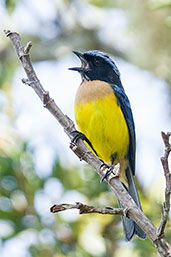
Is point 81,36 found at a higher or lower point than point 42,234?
higher

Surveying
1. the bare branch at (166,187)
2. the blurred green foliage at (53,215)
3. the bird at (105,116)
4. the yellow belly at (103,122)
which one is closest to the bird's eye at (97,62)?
the bird at (105,116)

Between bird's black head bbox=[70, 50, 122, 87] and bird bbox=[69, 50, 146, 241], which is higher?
bird's black head bbox=[70, 50, 122, 87]

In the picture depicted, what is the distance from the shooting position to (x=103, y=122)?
423 centimetres

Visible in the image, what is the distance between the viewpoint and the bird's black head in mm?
4801

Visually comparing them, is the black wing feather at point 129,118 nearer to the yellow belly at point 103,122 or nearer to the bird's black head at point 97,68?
the yellow belly at point 103,122

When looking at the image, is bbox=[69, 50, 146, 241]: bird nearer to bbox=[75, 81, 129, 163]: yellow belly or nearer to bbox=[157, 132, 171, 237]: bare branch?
bbox=[75, 81, 129, 163]: yellow belly

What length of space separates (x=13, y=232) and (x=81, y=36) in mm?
4144

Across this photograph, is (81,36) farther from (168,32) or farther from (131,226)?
(131,226)

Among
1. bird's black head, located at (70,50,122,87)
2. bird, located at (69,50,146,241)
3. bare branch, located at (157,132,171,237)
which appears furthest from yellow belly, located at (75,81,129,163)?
bare branch, located at (157,132,171,237)

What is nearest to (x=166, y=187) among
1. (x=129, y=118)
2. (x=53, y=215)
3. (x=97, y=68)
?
(x=53, y=215)

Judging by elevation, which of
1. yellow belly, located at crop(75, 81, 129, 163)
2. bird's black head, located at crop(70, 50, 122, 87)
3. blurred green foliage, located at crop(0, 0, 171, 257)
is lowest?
blurred green foliage, located at crop(0, 0, 171, 257)

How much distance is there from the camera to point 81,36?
23.6 feet

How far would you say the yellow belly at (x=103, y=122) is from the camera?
4223 millimetres

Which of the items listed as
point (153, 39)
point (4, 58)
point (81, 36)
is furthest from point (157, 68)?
point (4, 58)
